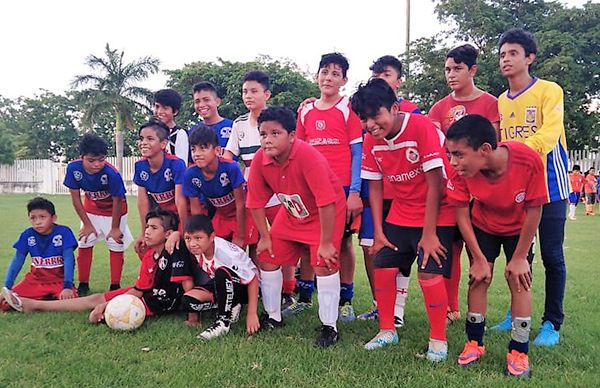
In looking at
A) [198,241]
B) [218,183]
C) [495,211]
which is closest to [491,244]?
[495,211]

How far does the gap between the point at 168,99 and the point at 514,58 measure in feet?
12.1

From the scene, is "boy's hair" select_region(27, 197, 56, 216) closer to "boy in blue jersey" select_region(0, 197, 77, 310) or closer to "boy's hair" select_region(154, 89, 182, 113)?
"boy in blue jersey" select_region(0, 197, 77, 310)

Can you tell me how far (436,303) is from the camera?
369 cm

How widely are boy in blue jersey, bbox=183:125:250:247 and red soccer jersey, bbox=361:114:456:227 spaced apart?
1.33 meters

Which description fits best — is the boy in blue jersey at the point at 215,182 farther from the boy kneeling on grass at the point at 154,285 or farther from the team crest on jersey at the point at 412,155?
the team crest on jersey at the point at 412,155

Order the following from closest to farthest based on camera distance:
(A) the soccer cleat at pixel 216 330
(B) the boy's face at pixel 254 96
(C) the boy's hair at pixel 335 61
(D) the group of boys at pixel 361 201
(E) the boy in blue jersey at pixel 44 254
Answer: (D) the group of boys at pixel 361 201 < (A) the soccer cleat at pixel 216 330 < (C) the boy's hair at pixel 335 61 < (B) the boy's face at pixel 254 96 < (E) the boy in blue jersey at pixel 44 254

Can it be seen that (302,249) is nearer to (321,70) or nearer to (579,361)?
(321,70)

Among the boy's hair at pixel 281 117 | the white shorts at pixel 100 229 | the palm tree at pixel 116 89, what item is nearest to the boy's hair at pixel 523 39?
the boy's hair at pixel 281 117

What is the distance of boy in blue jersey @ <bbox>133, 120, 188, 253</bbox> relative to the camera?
5262 millimetres

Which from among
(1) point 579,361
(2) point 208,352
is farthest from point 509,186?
(2) point 208,352

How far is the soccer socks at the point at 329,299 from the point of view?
416cm

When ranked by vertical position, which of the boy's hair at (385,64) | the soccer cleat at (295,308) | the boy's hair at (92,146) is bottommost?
the soccer cleat at (295,308)

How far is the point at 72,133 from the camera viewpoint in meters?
49.1

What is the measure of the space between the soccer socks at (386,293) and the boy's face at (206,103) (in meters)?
2.76
